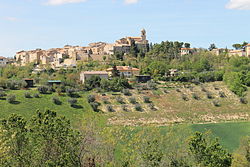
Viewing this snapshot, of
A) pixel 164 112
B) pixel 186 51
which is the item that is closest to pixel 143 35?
pixel 186 51

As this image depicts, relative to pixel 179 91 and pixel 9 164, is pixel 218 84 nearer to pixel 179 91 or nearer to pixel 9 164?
pixel 179 91

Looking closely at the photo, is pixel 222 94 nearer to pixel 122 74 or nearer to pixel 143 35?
pixel 122 74

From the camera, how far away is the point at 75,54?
277ft

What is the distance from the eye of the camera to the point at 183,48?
97.3 meters

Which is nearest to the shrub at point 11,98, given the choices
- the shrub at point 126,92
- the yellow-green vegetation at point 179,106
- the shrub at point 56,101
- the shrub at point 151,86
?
the shrub at point 56,101

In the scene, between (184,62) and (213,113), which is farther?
(184,62)

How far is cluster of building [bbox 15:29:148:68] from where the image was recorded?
8550cm

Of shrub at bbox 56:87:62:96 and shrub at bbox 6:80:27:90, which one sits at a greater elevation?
shrub at bbox 6:80:27:90

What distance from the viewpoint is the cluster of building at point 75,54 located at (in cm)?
8550

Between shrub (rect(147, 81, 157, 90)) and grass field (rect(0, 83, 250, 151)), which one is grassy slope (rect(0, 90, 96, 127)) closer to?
grass field (rect(0, 83, 250, 151))

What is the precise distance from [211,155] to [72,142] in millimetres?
7643

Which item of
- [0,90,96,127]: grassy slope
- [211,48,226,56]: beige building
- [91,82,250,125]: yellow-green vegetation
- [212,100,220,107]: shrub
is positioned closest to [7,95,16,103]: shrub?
[0,90,96,127]: grassy slope

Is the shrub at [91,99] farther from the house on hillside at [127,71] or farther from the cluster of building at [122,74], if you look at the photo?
the house on hillside at [127,71]

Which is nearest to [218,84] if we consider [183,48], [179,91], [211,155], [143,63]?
[179,91]
